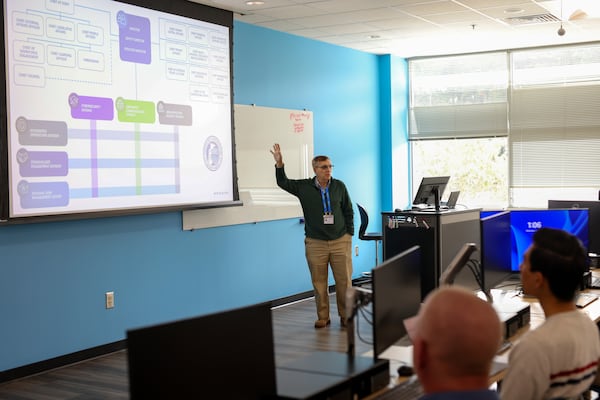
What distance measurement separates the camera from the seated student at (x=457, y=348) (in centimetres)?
159

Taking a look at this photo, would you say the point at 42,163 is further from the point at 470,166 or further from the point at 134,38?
the point at 470,166

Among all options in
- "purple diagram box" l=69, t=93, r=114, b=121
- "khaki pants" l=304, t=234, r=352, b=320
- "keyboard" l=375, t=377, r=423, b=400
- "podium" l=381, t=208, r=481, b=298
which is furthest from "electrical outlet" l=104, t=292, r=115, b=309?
"keyboard" l=375, t=377, r=423, b=400

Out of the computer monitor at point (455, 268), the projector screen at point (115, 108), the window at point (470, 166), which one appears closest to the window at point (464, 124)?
the window at point (470, 166)

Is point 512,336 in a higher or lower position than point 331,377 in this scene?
lower

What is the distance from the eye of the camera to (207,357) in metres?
1.90

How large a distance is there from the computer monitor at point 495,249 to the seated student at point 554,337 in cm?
117

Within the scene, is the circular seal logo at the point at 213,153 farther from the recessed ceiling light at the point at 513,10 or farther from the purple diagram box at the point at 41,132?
the recessed ceiling light at the point at 513,10

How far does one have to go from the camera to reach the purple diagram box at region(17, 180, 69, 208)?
505 cm

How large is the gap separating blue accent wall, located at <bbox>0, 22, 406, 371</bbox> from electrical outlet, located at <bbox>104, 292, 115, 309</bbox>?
4cm

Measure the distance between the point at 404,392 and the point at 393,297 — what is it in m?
0.39

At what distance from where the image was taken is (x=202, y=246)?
267 inches

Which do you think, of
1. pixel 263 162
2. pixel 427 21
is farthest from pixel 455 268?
pixel 427 21

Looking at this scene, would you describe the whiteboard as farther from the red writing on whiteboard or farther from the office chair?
the office chair

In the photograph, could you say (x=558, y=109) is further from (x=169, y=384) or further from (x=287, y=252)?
(x=169, y=384)
